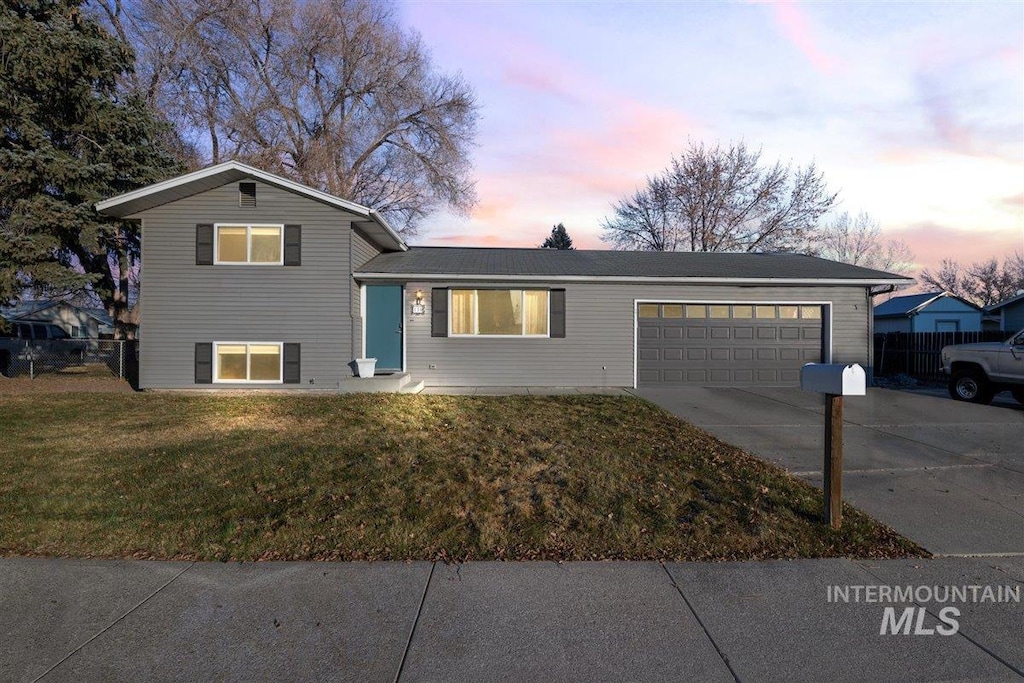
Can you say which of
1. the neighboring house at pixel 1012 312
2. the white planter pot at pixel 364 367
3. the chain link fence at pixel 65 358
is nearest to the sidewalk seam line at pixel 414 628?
the white planter pot at pixel 364 367

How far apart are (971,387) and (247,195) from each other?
1522cm

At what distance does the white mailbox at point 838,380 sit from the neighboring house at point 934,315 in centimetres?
2873

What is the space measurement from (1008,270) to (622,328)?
46522 millimetres

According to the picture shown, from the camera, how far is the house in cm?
1248

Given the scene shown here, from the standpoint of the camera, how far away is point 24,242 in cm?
1330

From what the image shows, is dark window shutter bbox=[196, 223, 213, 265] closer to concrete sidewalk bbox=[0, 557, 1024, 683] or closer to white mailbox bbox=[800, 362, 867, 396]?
concrete sidewalk bbox=[0, 557, 1024, 683]

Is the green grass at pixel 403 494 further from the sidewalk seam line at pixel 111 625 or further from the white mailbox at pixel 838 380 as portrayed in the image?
the white mailbox at pixel 838 380

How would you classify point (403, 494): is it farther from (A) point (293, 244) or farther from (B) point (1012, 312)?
(B) point (1012, 312)

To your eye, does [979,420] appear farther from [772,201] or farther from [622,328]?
[772,201]

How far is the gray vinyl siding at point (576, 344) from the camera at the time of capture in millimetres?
13594

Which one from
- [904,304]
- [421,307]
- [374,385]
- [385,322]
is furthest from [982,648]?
[904,304]

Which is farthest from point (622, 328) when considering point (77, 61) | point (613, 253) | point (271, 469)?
point (77, 61)

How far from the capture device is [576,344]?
13.8m

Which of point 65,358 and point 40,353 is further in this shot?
point 65,358
